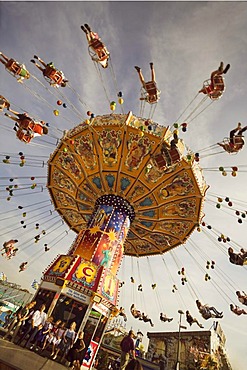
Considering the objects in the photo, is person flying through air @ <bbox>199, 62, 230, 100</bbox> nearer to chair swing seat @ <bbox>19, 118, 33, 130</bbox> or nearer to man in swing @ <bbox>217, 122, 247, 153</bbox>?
man in swing @ <bbox>217, 122, 247, 153</bbox>

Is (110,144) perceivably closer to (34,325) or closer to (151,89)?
(151,89)

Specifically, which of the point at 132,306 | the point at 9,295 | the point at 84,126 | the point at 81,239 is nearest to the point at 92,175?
the point at 84,126

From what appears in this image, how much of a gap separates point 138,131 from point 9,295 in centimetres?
3753

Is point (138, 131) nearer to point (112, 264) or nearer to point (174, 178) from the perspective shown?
point (174, 178)

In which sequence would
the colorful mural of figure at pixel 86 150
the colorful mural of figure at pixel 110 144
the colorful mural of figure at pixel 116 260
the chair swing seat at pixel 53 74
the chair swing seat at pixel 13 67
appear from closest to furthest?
the chair swing seat at pixel 13 67
the chair swing seat at pixel 53 74
the colorful mural of figure at pixel 116 260
the colorful mural of figure at pixel 110 144
the colorful mural of figure at pixel 86 150

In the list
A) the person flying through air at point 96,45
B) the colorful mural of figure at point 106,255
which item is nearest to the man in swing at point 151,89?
the person flying through air at point 96,45

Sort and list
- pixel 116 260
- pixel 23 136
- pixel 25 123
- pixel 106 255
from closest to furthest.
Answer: pixel 25 123 < pixel 23 136 < pixel 106 255 < pixel 116 260

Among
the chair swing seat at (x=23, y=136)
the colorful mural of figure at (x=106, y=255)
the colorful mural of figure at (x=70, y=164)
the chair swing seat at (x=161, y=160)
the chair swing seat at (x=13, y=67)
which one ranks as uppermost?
the colorful mural of figure at (x=70, y=164)

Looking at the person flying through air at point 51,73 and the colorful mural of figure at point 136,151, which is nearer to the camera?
the person flying through air at point 51,73

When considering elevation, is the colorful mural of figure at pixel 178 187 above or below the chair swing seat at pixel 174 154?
above

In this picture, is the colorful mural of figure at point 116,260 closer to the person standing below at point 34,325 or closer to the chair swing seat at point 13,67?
the person standing below at point 34,325

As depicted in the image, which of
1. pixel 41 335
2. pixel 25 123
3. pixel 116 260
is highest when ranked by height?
pixel 25 123

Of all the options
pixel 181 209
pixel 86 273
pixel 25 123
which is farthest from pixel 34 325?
pixel 181 209

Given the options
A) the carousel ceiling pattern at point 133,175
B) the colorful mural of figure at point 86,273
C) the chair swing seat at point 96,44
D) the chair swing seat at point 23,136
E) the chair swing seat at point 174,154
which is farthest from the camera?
the carousel ceiling pattern at point 133,175
